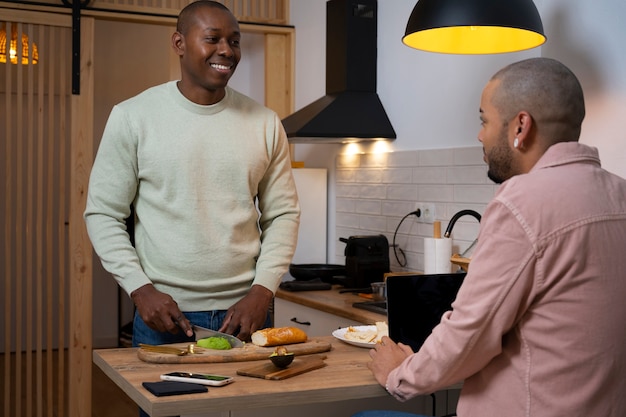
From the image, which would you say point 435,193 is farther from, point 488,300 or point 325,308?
point 488,300

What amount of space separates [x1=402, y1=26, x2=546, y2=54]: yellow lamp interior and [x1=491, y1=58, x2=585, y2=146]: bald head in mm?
1302

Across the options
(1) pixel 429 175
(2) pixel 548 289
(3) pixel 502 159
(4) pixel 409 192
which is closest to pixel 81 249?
(4) pixel 409 192

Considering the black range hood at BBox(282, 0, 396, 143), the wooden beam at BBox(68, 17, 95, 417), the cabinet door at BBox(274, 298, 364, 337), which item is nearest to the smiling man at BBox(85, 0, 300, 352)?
the cabinet door at BBox(274, 298, 364, 337)

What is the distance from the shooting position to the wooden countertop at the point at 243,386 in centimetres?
164

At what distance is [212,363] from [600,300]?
0.90m

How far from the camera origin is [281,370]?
73.1 inches

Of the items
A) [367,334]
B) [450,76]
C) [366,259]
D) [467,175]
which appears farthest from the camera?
[366,259]

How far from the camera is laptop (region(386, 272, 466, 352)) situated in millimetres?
2031

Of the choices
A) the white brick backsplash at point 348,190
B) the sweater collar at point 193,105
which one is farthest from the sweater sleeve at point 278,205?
the white brick backsplash at point 348,190

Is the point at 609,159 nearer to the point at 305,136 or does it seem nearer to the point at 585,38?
the point at 585,38

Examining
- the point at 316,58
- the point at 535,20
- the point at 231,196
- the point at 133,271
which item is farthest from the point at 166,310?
the point at 316,58

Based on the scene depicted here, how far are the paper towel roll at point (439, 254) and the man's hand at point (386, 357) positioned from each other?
152 centimetres

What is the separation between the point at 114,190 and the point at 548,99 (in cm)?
114

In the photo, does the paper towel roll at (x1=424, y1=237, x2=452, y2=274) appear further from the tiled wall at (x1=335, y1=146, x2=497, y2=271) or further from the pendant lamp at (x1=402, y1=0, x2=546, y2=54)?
the pendant lamp at (x1=402, y1=0, x2=546, y2=54)
